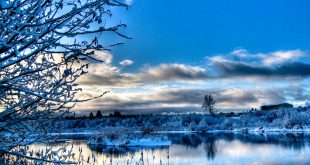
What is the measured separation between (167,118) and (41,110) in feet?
301

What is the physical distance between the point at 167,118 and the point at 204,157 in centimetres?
7008

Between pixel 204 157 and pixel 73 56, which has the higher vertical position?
pixel 73 56

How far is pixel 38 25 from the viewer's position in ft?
10.2

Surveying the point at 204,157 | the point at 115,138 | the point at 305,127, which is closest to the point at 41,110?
the point at 204,157

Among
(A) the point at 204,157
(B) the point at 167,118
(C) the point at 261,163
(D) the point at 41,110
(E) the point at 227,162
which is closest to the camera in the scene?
(D) the point at 41,110

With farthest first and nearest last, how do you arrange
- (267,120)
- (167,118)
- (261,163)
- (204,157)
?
(167,118)
(267,120)
(204,157)
(261,163)

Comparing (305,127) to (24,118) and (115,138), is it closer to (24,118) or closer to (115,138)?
(115,138)

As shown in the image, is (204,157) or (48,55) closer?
(48,55)

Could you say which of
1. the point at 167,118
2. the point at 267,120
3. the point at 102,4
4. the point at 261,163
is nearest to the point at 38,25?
the point at 102,4

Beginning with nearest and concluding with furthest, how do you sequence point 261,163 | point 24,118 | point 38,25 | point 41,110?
point 38,25 < point 24,118 < point 41,110 < point 261,163

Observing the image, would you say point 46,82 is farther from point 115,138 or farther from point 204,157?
point 115,138

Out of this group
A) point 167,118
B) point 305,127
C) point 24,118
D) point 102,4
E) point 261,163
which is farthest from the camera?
point 167,118

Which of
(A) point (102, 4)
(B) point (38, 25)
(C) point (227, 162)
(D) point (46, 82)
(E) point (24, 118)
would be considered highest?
(A) point (102, 4)

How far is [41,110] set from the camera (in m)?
4.80
